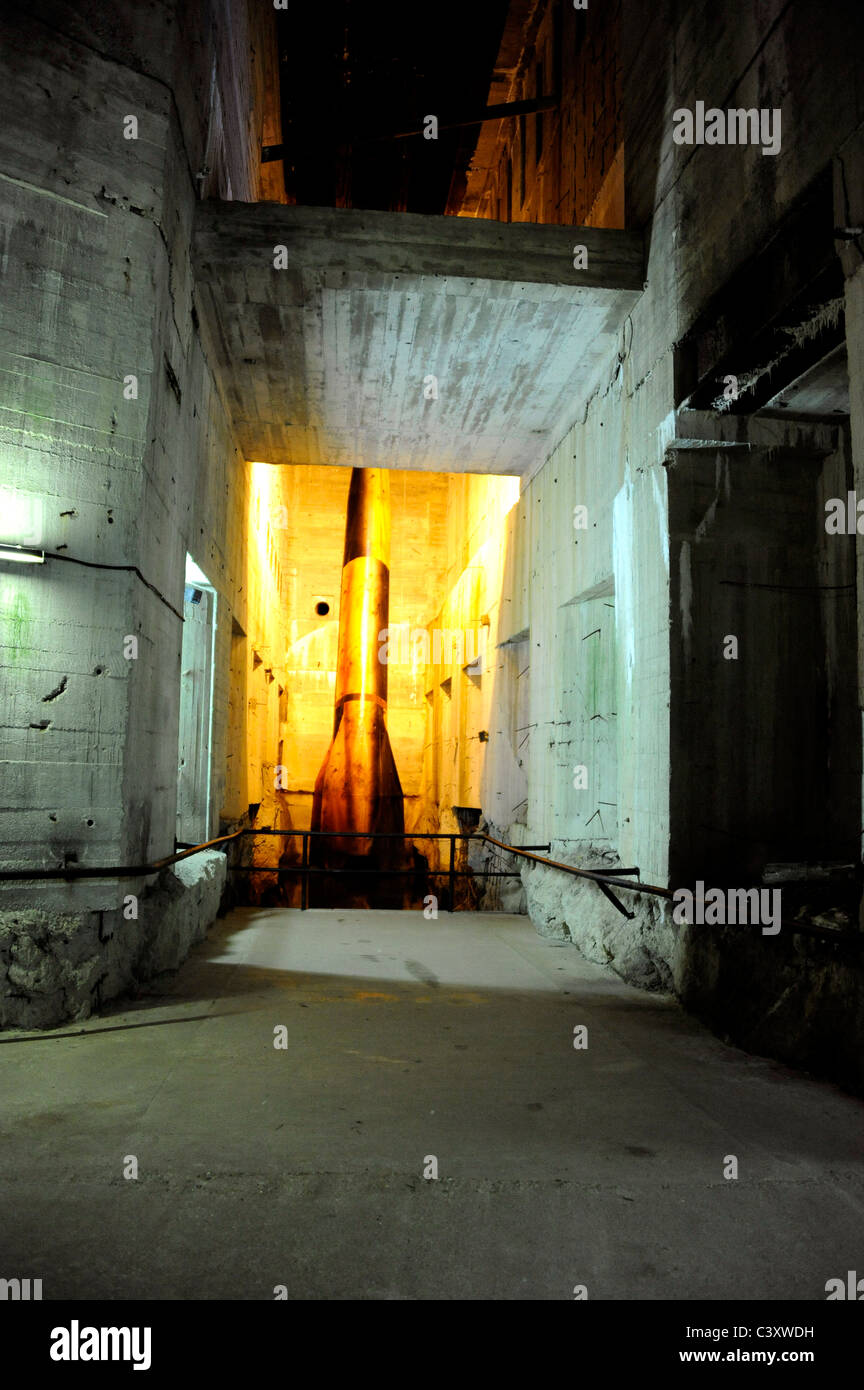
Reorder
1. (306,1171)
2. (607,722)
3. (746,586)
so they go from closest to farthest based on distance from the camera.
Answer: (306,1171)
(746,586)
(607,722)

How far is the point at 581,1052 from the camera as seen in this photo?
12.5 ft

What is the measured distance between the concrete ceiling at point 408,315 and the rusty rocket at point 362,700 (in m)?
6.44

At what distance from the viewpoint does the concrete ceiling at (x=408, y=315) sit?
5.75m

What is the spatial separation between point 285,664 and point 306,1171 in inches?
584

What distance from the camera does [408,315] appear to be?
20.7 feet

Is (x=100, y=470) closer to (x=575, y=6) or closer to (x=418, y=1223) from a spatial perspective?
(x=418, y=1223)

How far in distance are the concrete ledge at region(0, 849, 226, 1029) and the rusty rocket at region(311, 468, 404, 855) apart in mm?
8388

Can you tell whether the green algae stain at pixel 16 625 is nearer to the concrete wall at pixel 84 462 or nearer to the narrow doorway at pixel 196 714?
the concrete wall at pixel 84 462

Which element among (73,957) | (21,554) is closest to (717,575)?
Answer: (21,554)

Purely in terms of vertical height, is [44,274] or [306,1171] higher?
[44,274]

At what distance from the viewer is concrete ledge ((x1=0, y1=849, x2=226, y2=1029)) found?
3.90 m

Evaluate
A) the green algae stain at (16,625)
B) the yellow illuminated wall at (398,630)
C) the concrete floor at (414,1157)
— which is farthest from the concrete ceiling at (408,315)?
the concrete floor at (414,1157)
